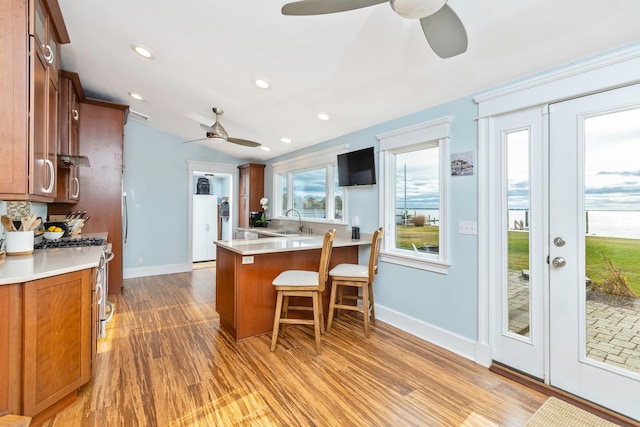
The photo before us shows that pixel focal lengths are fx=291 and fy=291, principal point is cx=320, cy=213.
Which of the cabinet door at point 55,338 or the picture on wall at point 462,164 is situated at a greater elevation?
the picture on wall at point 462,164

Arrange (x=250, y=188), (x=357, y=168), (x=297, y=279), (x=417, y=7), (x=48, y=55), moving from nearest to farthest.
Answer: (x=417, y=7)
(x=48, y=55)
(x=297, y=279)
(x=357, y=168)
(x=250, y=188)

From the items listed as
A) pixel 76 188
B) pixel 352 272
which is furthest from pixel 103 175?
pixel 352 272

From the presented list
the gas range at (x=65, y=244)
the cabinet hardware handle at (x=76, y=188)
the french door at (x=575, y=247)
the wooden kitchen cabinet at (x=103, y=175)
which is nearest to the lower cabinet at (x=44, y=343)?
the gas range at (x=65, y=244)

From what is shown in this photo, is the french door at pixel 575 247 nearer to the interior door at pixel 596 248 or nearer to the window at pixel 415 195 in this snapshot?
the interior door at pixel 596 248

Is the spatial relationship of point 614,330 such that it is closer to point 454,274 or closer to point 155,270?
point 454,274

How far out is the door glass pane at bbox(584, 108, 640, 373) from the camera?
1.78 metres

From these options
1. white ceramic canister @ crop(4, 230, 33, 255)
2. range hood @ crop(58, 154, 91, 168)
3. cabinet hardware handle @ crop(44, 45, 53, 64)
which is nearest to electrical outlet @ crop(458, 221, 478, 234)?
cabinet hardware handle @ crop(44, 45, 53, 64)

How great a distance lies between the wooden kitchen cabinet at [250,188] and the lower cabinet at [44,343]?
4.27m

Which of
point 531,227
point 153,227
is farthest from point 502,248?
point 153,227

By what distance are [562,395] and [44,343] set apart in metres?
3.27

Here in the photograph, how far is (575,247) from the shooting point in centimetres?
197

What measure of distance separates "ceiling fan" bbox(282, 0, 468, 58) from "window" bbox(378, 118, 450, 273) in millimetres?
1271

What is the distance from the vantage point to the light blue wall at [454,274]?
2.52 meters

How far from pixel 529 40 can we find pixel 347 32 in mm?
1169
